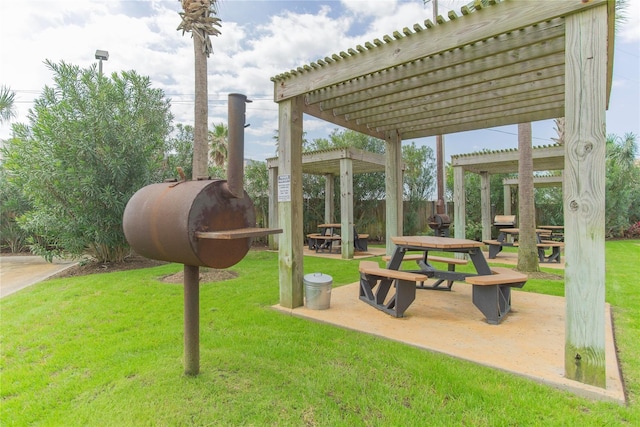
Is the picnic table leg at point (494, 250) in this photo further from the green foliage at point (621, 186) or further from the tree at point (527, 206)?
the green foliage at point (621, 186)

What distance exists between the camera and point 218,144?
59.0ft

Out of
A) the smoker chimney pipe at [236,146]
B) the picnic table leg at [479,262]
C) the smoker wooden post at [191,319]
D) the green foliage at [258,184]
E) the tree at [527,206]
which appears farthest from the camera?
the green foliage at [258,184]

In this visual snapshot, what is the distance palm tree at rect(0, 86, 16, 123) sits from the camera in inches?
430

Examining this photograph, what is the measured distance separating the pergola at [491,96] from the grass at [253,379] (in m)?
0.57

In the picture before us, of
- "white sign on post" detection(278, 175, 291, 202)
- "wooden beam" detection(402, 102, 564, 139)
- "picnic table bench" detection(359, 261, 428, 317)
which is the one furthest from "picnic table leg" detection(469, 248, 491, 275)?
"white sign on post" detection(278, 175, 291, 202)

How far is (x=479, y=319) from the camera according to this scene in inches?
140

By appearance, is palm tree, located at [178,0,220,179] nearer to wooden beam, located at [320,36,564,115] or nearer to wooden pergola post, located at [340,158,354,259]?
wooden beam, located at [320,36,564,115]

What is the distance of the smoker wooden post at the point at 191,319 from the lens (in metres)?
2.19

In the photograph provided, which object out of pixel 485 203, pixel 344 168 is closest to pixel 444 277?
pixel 344 168

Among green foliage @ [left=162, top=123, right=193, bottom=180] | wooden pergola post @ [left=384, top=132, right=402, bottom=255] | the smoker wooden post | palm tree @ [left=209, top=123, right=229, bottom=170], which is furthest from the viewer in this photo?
palm tree @ [left=209, top=123, right=229, bottom=170]

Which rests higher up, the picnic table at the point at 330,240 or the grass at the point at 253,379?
the picnic table at the point at 330,240

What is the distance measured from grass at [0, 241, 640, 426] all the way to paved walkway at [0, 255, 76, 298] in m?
2.72

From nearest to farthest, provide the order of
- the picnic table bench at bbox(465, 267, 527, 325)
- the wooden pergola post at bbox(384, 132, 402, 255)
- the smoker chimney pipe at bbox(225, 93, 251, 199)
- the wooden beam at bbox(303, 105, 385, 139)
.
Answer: the smoker chimney pipe at bbox(225, 93, 251, 199) → the picnic table bench at bbox(465, 267, 527, 325) → the wooden beam at bbox(303, 105, 385, 139) → the wooden pergola post at bbox(384, 132, 402, 255)

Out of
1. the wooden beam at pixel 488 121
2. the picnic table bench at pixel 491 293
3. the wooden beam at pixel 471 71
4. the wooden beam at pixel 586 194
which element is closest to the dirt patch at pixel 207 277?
the wooden beam at pixel 471 71
